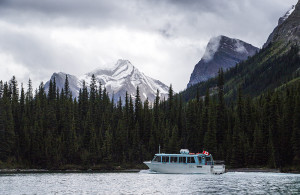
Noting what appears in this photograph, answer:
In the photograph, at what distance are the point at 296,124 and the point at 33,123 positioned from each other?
309 ft

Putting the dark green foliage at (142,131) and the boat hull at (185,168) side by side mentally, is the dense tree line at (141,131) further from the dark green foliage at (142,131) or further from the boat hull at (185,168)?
the boat hull at (185,168)

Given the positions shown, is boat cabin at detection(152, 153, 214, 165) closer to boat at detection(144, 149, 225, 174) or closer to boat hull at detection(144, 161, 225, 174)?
boat at detection(144, 149, 225, 174)

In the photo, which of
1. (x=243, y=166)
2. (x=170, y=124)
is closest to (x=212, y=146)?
(x=243, y=166)

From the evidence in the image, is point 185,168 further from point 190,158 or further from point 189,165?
point 190,158

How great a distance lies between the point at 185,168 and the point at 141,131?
71.0m

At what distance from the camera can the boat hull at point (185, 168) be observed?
9556 cm

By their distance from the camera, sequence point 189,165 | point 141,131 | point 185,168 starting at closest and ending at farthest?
point 189,165 < point 185,168 < point 141,131

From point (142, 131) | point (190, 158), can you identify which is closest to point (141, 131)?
point (142, 131)

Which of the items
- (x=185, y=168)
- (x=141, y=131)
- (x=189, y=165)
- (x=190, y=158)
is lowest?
(x=185, y=168)

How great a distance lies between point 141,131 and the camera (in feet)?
548

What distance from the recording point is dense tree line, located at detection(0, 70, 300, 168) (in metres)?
125

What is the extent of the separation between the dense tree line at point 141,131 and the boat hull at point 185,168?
29471 mm

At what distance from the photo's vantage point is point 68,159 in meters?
151

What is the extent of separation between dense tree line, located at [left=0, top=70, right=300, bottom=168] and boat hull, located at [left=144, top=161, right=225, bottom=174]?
96.7ft
